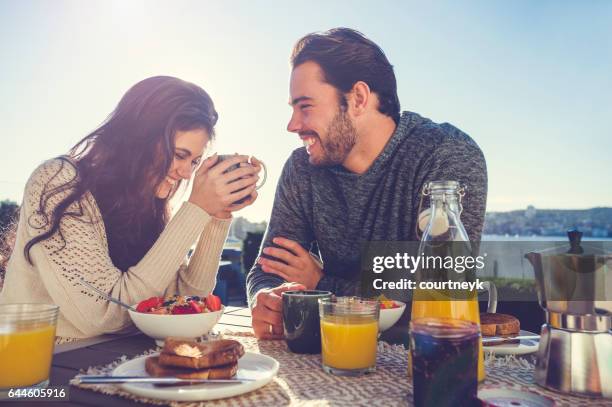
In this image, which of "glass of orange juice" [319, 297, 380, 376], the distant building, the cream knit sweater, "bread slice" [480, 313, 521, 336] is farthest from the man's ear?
the distant building

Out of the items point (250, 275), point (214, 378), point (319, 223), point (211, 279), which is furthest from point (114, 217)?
point (214, 378)

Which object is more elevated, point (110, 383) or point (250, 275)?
point (250, 275)

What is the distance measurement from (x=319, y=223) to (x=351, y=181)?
0.81 ft

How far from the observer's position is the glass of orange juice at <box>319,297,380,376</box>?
88 cm

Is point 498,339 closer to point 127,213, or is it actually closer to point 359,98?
Answer: point 127,213

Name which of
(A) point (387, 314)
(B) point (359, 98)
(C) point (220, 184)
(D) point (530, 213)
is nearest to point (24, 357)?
(A) point (387, 314)

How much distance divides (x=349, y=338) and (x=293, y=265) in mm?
917

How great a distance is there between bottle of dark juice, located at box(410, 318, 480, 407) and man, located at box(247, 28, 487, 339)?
1135 mm

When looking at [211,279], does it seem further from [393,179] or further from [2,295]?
[393,179]

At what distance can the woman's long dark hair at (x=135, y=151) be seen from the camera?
5.41ft

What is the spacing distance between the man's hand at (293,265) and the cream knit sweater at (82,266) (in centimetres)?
32

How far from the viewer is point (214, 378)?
2.55 feet

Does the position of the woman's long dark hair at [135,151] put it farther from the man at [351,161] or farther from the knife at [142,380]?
the knife at [142,380]

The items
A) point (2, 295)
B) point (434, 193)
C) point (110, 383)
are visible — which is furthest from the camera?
point (2, 295)
